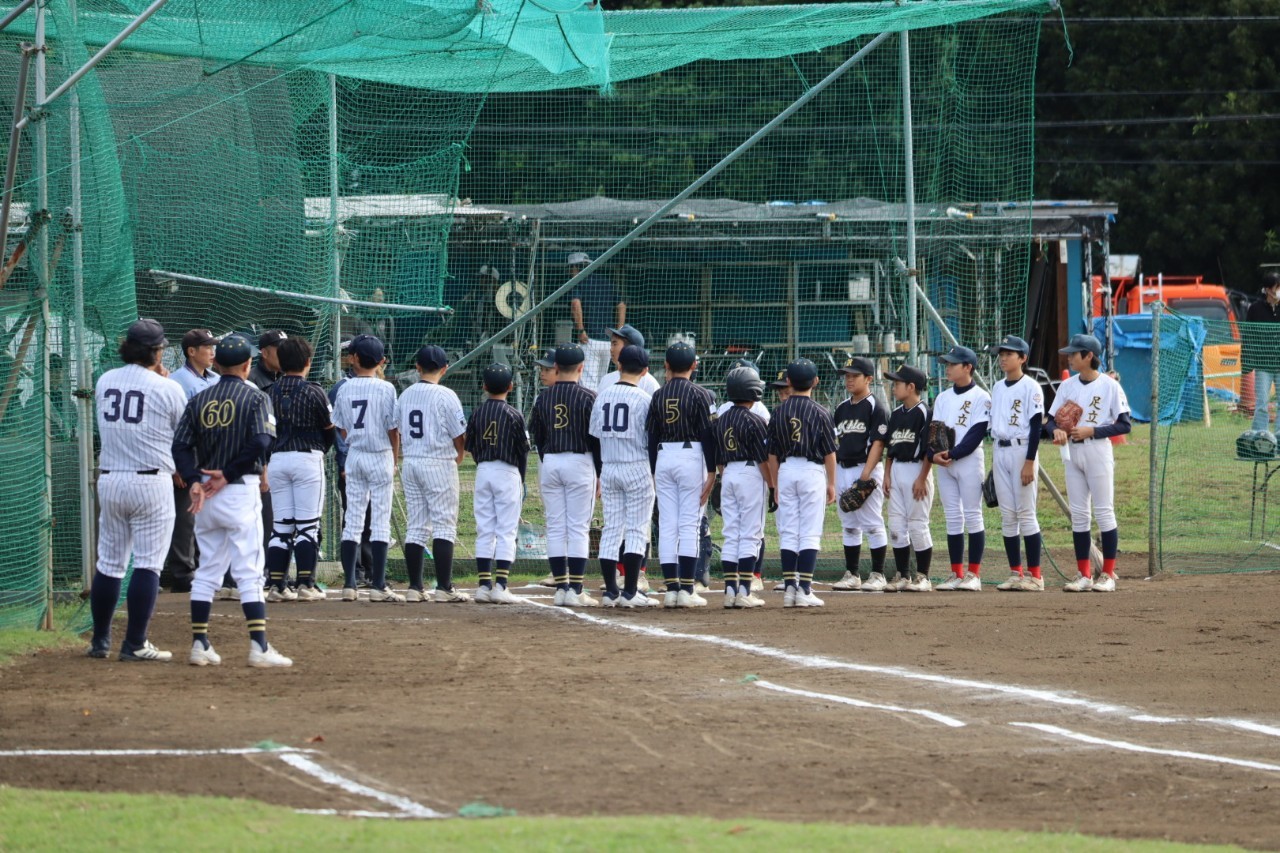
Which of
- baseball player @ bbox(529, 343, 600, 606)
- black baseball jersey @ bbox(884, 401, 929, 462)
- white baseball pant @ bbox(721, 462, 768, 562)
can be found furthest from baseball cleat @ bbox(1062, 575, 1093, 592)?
baseball player @ bbox(529, 343, 600, 606)

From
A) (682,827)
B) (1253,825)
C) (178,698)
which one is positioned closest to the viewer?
(682,827)

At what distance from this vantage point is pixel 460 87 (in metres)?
14.4

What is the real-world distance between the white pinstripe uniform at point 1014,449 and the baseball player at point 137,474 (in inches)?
302

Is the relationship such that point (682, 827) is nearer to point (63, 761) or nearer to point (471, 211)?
point (63, 761)

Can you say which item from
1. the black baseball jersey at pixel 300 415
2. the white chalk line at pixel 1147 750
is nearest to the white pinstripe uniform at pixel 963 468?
the black baseball jersey at pixel 300 415

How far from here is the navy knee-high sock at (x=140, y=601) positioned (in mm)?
9922

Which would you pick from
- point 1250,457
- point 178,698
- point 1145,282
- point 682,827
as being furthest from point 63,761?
point 1145,282

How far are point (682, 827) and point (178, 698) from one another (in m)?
3.92

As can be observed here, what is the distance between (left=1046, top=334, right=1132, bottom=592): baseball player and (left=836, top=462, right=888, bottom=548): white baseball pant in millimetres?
1667

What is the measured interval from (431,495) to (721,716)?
5866mm

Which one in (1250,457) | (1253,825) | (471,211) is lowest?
(1253,825)

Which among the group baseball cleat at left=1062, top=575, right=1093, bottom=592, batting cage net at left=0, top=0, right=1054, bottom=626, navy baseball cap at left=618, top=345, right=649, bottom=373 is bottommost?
baseball cleat at left=1062, top=575, right=1093, bottom=592

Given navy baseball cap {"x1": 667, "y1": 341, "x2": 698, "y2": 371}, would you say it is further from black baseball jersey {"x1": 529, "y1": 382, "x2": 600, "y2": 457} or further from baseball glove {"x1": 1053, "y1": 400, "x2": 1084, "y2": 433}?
baseball glove {"x1": 1053, "y1": 400, "x2": 1084, "y2": 433}

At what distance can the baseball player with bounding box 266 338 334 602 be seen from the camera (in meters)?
13.1
